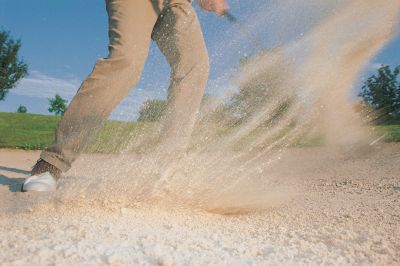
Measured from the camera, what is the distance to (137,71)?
10.2 feet

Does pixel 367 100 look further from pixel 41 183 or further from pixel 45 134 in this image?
pixel 45 134

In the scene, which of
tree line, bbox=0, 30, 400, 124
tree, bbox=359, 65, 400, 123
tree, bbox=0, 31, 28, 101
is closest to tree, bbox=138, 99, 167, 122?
tree line, bbox=0, 30, 400, 124

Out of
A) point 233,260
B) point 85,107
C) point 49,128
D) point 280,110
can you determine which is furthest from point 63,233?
point 49,128

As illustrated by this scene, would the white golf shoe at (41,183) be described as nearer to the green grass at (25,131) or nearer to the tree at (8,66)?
the green grass at (25,131)

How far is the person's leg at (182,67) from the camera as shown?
10.6ft

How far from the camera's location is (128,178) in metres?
2.87

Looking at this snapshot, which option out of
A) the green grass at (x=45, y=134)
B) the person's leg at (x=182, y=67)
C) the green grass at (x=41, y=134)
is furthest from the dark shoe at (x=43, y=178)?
the green grass at (x=45, y=134)

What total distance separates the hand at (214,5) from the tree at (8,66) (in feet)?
77.7

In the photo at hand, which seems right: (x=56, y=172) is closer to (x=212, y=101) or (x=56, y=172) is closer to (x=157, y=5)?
(x=157, y=5)

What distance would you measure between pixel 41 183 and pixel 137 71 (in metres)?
0.98

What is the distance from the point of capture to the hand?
352 centimetres

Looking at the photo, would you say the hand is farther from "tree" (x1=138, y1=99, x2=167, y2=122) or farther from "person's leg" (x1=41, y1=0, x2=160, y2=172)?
"tree" (x1=138, y1=99, x2=167, y2=122)

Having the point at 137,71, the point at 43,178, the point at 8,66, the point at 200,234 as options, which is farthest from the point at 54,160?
the point at 8,66

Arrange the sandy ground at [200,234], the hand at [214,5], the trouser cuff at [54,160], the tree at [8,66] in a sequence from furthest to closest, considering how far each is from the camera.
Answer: the tree at [8,66] → the hand at [214,5] → the trouser cuff at [54,160] → the sandy ground at [200,234]
